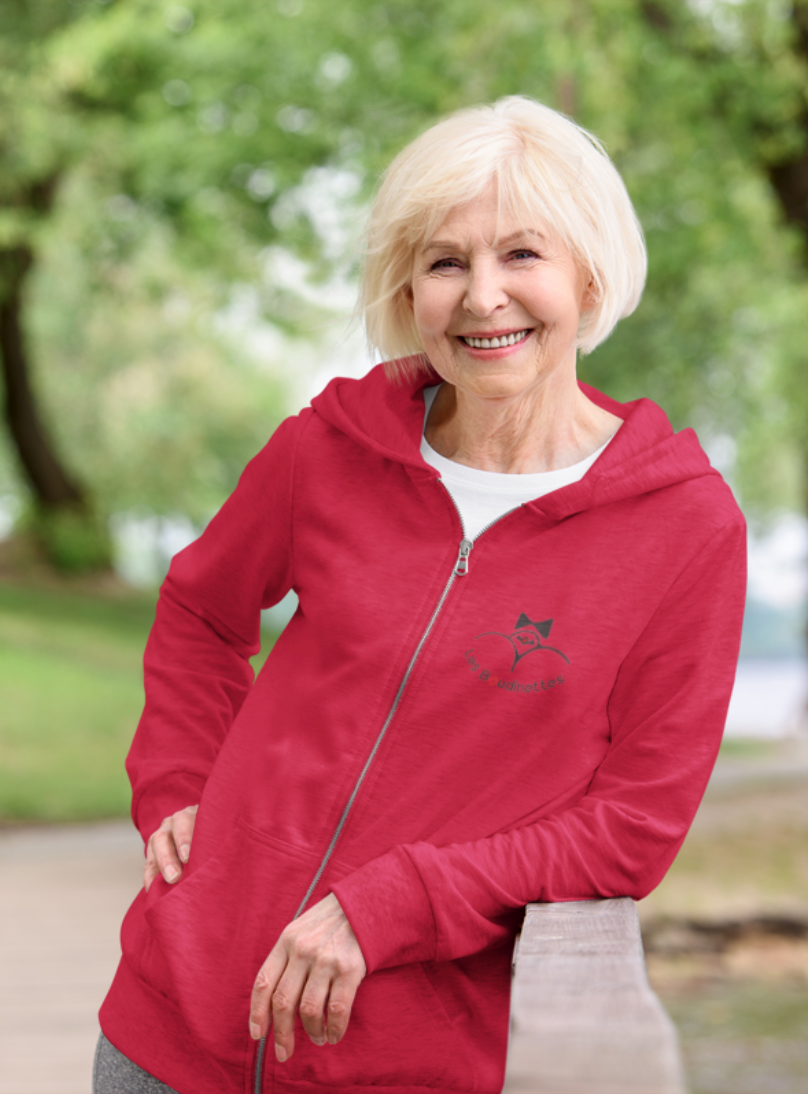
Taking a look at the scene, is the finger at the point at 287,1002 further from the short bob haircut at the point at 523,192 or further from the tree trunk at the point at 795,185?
the tree trunk at the point at 795,185

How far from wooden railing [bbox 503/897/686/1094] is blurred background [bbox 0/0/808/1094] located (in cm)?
104

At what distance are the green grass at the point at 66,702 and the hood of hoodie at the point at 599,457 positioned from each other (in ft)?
25.4

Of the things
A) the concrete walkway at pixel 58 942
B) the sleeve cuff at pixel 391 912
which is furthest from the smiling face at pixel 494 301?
the concrete walkway at pixel 58 942

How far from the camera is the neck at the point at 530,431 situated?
6.00 ft

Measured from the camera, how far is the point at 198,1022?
5.45 feet

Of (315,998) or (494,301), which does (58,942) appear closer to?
(315,998)

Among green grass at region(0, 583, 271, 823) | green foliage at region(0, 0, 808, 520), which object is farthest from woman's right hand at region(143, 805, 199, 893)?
green grass at region(0, 583, 271, 823)

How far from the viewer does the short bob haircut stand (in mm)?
1680

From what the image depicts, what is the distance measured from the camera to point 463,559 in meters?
1.71

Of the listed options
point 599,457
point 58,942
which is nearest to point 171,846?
point 599,457

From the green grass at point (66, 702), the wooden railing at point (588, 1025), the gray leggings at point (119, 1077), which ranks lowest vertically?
the gray leggings at point (119, 1077)

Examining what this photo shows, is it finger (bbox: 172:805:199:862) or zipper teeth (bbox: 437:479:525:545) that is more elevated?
zipper teeth (bbox: 437:479:525:545)

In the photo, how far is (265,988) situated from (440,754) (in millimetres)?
362

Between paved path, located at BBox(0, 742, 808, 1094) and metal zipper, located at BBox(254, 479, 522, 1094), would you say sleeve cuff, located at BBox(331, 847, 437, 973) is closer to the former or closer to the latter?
metal zipper, located at BBox(254, 479, 522, 1094)
